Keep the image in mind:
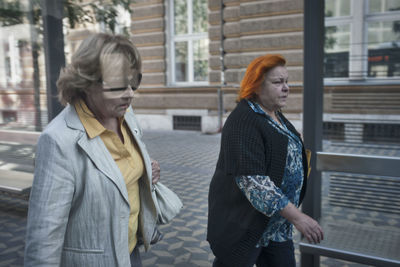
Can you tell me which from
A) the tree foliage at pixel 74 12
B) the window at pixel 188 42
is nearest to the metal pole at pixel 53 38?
the tree foliage at pixel 74 12

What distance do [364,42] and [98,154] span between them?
2.18 meters

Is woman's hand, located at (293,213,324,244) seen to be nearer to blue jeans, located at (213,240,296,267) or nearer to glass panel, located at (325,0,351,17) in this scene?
blue jeans, located at (213,240,296,267)

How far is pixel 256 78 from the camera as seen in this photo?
6.93 feet

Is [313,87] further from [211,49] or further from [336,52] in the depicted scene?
[211,49]

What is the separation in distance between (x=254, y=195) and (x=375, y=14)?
72.6 inches

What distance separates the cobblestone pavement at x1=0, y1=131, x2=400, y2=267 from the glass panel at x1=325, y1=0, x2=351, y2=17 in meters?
1.00

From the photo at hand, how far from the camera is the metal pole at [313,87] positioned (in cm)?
249

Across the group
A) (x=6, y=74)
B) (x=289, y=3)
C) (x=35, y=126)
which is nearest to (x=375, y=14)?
(x=35, y=126)

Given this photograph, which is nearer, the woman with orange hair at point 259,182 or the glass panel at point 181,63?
the woman with orange hair at point 259,182

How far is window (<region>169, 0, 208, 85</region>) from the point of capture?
12719 mm

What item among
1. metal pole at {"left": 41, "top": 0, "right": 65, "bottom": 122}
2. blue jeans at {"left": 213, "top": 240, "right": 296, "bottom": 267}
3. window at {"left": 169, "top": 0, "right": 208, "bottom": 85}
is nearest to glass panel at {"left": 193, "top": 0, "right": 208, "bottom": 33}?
window at {"left": 169, "top": 0, "right": 208, "bottom": 85}

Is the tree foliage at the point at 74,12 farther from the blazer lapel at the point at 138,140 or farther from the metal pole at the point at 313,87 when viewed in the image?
the blazer lapel at the point at 138,140

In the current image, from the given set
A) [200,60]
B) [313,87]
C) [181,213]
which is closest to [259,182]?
[313,87]

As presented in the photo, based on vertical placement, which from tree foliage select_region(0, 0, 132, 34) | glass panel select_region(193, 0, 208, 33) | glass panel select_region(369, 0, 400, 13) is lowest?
glass panel select_region(369, 0, 400, 13)
